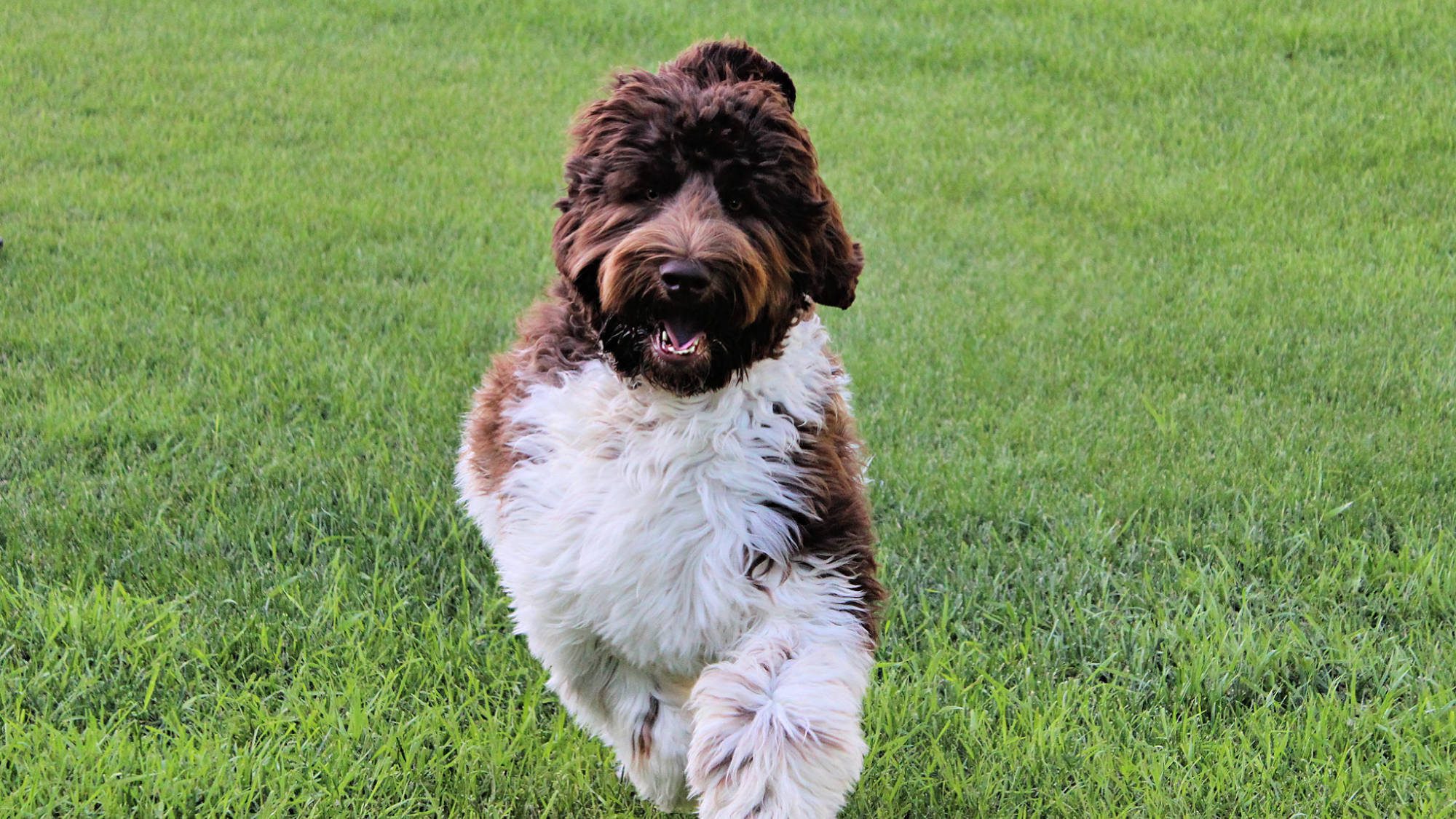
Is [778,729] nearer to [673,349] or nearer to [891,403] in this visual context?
[673,349]

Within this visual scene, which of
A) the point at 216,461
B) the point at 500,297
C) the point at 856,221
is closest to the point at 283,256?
the point at 500,297

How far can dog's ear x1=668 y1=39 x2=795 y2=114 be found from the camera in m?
3.30

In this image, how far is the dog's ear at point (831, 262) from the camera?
339 centimetres

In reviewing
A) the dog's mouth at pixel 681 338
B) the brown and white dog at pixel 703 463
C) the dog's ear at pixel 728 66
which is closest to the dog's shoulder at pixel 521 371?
the brown and white dog at pixel 703 463

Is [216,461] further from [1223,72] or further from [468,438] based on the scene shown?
[1223,72]

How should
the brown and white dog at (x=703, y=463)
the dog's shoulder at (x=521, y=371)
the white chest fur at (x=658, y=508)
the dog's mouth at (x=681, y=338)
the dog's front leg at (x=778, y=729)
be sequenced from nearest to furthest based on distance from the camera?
the dog's front leg at (x=778, y=729) < the brown and white dog at (x=703, y=463) < the dog's mouth at (x=681, y=338) < the white chest fur at (x=658, y=508) < the dog's shoulder at (x=521, y=371)

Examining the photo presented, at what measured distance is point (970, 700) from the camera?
14.0 ft

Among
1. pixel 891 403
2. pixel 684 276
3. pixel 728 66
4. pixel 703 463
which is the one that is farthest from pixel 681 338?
pixel 891 403

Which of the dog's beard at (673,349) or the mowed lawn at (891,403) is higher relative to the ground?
the dog's beard at (673,349)

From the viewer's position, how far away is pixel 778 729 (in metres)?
2.97

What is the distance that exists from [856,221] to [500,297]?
8.20 ft

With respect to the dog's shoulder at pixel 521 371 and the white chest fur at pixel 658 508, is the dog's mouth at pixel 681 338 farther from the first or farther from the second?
the dog's shoulder at pixel 521 371

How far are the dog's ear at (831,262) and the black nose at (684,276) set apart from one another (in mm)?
420

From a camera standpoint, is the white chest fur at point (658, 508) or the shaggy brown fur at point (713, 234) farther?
the white chest fur at point (658, 508)
